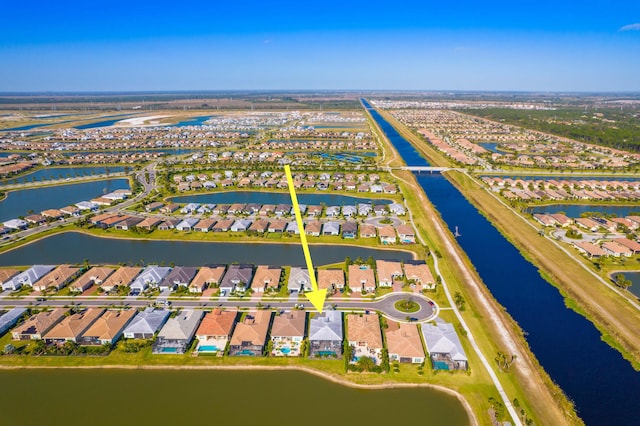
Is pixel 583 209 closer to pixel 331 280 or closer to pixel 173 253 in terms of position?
pixel 331 280

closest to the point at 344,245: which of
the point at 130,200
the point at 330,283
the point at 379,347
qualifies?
the point at 330,283

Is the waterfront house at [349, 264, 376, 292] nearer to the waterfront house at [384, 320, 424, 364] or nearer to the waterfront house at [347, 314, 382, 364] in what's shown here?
the waterfront house at [347, 314, 382, 364]

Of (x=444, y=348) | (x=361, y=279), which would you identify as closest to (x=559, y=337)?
(x=444, y=348)

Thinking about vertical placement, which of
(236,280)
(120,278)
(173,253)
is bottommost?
(173,253)

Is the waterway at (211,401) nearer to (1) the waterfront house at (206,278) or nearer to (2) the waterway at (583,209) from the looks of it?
(1) the waterfront house at (206,278)

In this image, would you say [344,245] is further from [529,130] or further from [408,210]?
[529,130]
